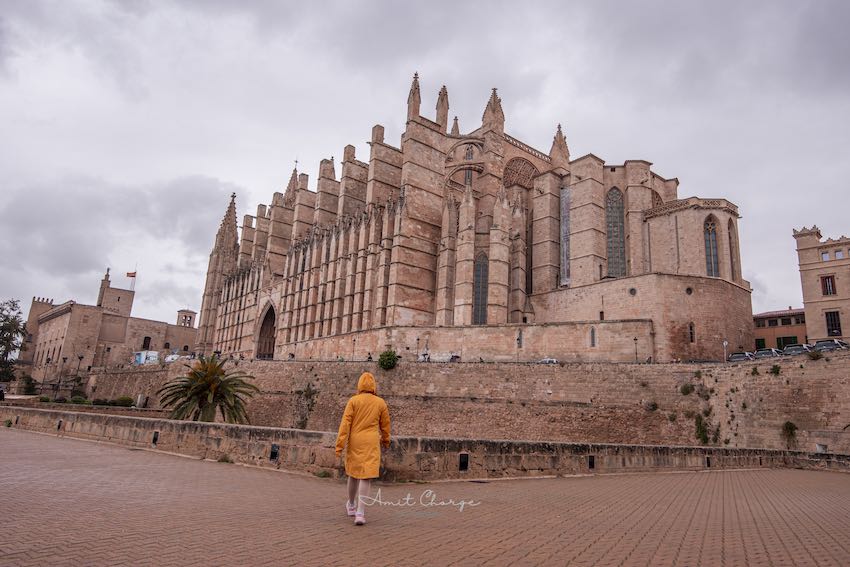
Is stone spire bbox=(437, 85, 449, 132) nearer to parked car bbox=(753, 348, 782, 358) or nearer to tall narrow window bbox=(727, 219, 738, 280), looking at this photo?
tall narrow window bbox=(727, 219, 738, 280)

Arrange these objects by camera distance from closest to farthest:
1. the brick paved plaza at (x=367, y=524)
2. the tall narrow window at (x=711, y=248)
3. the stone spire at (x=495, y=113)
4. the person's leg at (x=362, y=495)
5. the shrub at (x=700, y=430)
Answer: the brick paved plaza at (x=367, y=524) → the person's leg at (x=362, y=495) → the shrub at (x=700, y=430) → the tall narrow window at (x=711, y=248) → the stone spire at (x=495, y=113)

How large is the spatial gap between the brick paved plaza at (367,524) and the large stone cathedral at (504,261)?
18319mm

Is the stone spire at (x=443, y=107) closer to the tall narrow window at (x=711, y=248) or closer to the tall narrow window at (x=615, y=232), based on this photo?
the tall narrow window at (x=615, y=232)

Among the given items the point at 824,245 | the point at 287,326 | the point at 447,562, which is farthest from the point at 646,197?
the point at 447,562

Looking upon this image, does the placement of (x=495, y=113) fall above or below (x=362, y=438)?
above

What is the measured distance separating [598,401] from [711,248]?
1492cm

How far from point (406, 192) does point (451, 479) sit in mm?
28988

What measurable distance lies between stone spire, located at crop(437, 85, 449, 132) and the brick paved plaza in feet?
117

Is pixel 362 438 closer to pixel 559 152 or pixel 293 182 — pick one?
pixel 559 152

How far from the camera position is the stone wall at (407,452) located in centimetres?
806

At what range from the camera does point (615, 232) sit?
35.0m

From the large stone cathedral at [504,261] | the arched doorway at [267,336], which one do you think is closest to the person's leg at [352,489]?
the large stone cathedral at [504,261]

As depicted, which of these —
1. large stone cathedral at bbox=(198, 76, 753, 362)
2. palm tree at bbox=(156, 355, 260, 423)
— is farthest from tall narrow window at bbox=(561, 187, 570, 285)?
palm tree at bbox=(156, 355, 260, 423)

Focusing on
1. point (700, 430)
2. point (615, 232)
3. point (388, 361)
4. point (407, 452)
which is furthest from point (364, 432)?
point (615, 232)
